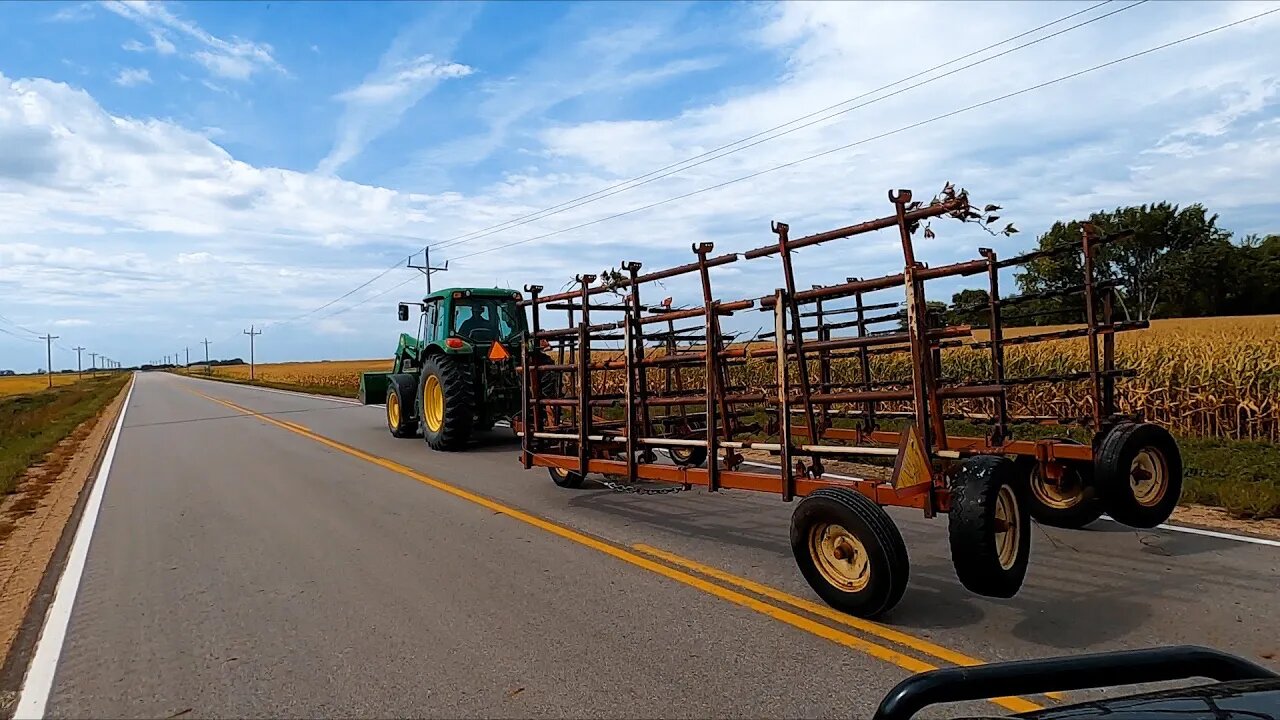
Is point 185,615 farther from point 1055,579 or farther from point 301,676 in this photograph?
point 1055,579

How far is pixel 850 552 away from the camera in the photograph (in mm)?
4785

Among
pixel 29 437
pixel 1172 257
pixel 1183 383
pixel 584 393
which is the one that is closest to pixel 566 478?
pixel 584 393

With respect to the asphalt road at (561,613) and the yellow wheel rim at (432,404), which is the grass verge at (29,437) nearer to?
the yellow wheel rim at (432,404)

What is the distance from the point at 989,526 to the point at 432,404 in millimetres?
10857

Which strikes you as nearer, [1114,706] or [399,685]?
[1114,706]

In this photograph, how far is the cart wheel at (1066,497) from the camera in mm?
6270

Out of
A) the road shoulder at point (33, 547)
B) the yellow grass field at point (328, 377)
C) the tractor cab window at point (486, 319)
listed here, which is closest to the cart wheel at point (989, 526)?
the road shoulder at point (33, 547)

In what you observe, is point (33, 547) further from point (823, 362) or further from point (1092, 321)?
point (1092, 321)

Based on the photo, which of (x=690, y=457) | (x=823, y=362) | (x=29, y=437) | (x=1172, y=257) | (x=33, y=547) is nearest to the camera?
(x=33, y=547)

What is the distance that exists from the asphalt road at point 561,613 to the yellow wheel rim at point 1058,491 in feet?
0.86

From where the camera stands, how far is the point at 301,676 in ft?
13.3

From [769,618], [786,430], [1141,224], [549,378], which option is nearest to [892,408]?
[549,378]

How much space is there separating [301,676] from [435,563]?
2034 millimetres

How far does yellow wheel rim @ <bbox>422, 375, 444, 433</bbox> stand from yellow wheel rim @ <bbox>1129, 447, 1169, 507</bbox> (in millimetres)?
9905
